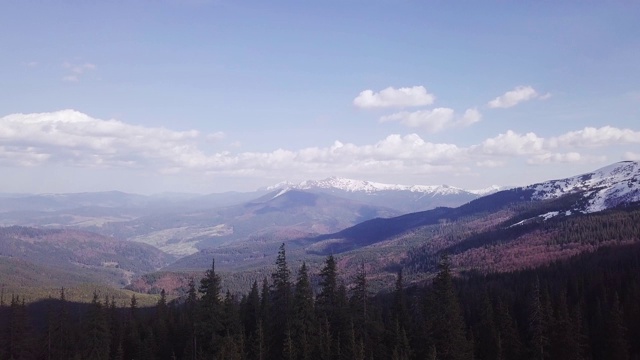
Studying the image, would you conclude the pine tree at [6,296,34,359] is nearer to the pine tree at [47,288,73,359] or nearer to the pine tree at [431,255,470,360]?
the pine tree at [47,288,73,359]

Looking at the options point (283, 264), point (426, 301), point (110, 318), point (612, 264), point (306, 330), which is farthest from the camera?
point (612, 264)

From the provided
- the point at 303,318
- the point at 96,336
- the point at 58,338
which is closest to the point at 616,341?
the point at 303,318


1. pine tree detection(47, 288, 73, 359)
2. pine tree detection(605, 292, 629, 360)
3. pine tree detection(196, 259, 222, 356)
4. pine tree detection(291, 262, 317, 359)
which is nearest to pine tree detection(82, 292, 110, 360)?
pine tree detection(47, 288, 73, 359)

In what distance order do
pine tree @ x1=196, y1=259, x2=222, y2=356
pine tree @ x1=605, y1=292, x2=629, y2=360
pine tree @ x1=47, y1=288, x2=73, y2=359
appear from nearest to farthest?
pine tree @ x1=196, y1=259, x2=222, y2=356, pine tree @ x1=605, y1=292, x2=629, y2=360, pine tree @ x1=47, y1=288, x2=73, y2=359

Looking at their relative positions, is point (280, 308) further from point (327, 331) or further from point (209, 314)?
point (327, 331)

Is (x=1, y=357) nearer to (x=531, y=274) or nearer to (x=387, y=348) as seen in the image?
(x=387, y=348)

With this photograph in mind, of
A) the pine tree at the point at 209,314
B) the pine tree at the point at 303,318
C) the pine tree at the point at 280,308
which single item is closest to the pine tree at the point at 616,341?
the pine tree at the point at 303,318

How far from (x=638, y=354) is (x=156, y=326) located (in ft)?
277

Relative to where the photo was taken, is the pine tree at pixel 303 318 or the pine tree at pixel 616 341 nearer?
the pine tree at pixel 303 318

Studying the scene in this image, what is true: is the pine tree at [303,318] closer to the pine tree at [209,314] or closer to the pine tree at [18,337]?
the pine tree at [209,314]

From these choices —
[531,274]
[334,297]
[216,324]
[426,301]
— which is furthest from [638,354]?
[531,274]

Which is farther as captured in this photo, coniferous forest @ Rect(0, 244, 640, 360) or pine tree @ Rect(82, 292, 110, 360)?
pine tree @ Rect(82, 292, 110, 360)

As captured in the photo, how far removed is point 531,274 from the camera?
575ft

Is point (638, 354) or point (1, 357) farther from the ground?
point (1, 357)
